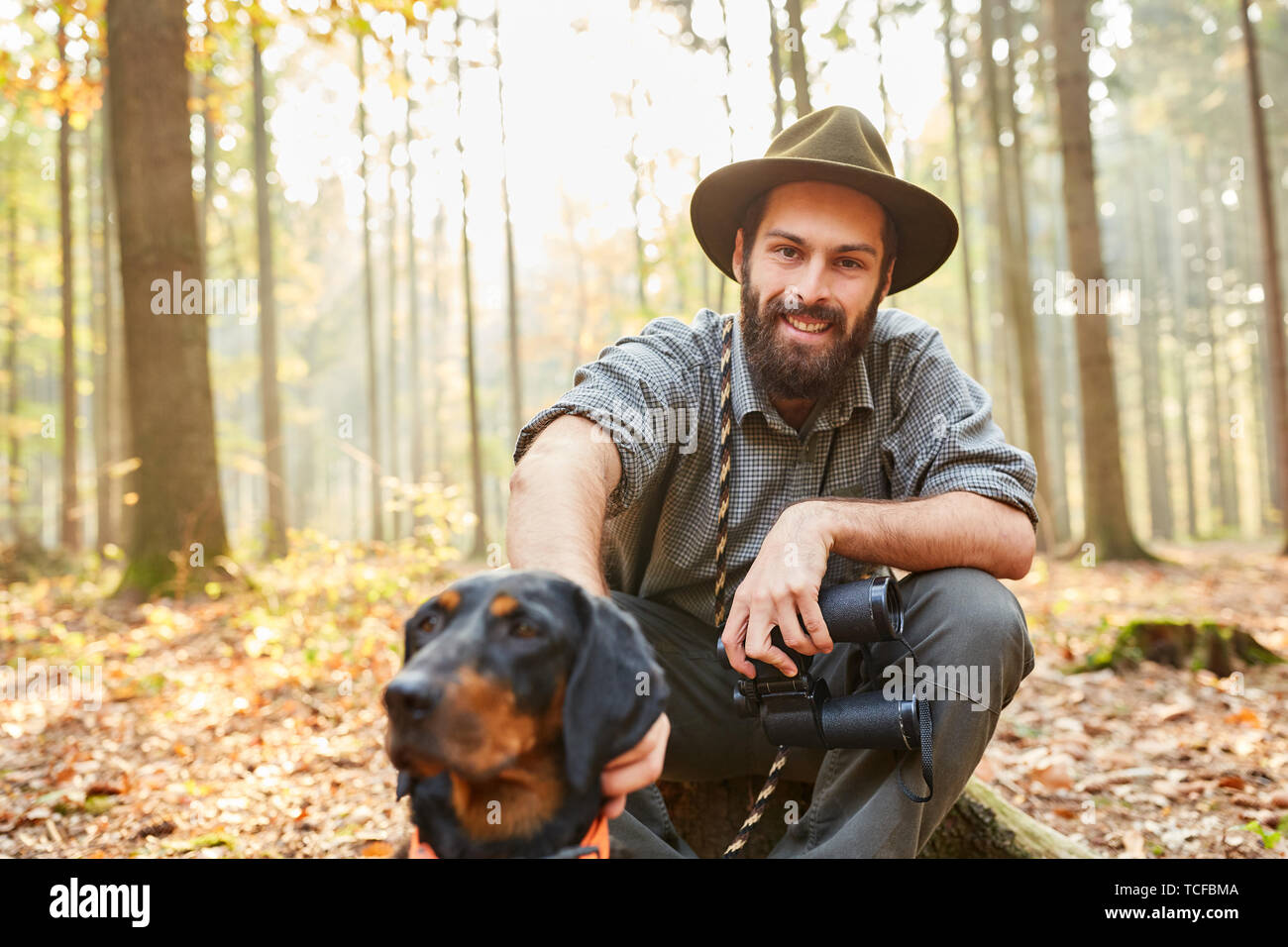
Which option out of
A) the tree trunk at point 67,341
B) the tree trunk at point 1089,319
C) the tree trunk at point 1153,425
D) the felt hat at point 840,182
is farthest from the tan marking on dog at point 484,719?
the tree trunk at point 1153,425

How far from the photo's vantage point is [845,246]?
2746 mm

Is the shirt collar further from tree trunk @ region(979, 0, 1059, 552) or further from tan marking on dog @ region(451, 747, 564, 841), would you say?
tree trunk @ region(979, 0, 1059, 552)

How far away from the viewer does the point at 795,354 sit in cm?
277

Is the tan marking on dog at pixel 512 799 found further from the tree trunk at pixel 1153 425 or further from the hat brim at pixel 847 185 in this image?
the tree trunk at pixel 1153 425

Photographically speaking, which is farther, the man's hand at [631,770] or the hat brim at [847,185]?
the hat brim at [847,185]

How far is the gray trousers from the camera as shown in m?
2.24

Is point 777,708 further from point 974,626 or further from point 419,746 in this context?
point 419,746

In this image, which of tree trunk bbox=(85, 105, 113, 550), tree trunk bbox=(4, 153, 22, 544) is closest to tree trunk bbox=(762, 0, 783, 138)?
tree trunk bbox=(85, 105, 113, 550)

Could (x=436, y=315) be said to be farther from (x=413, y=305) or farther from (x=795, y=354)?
(x=795, y=354)

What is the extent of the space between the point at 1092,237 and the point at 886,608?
10875mm

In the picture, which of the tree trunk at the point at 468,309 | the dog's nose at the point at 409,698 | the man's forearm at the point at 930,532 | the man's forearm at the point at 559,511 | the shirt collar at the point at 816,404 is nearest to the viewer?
the dog's nose at the point at 409,698

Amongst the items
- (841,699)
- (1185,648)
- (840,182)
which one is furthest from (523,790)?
(1185,648)

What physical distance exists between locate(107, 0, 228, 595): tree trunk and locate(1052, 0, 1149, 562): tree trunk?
10469 mm

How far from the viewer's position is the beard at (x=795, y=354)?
9.05ft
